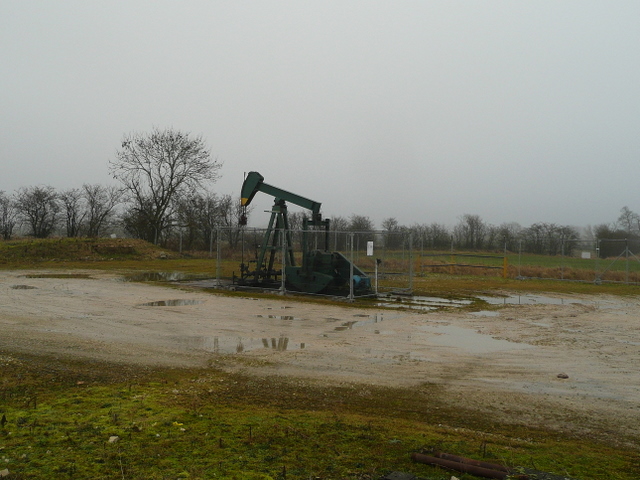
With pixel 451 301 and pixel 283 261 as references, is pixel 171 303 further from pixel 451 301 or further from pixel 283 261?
pixel 451 301

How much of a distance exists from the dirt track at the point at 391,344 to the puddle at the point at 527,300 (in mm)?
1488

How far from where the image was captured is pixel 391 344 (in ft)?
32.8

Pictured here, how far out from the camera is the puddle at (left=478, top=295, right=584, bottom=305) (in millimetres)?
17770

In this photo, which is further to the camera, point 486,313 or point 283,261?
point 283,261

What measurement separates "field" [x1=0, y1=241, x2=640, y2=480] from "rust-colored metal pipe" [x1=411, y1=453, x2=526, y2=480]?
0.08 meters

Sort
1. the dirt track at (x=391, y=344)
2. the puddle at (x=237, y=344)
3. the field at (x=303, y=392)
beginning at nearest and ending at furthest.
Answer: the field at (x=303, y=392)
the dirt track at (x=391, y=344)
the puddle at (x=237, y=344)

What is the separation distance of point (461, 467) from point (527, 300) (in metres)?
16.1

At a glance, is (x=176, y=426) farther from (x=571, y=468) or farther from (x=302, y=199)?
(x=302, y=199)

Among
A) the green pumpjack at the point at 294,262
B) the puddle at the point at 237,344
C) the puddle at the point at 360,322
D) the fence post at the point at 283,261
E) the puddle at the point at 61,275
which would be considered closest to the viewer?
the puddle at the point at 237,344

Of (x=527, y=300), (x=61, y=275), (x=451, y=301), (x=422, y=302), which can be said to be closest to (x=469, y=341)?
(x=422, y=302)

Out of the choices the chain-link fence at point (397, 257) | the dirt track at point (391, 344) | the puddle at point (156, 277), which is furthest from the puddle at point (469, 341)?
the puddle at point (156, 277)

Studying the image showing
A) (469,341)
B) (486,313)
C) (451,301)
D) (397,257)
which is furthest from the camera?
(397,257)

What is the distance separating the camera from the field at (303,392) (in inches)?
169

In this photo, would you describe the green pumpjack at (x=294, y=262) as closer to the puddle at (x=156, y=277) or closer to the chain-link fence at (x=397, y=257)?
the chain-link fence at (x=397, y=257)
